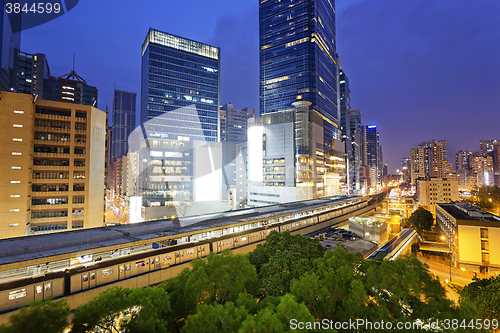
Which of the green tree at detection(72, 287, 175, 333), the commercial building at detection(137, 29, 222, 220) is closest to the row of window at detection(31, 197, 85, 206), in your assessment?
the commercial building at detection(137, 29, 222, 220)

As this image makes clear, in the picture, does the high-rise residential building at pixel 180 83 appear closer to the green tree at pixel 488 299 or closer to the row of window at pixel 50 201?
the row of window at pixel 50 201

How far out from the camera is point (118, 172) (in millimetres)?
134500

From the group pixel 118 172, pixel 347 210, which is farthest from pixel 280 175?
pixel 118 172

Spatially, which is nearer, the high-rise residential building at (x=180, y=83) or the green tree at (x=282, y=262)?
the green tree at (x=282, y=262)

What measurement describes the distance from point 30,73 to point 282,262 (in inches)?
4933

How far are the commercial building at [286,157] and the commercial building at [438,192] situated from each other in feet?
159

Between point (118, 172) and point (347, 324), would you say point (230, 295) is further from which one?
point (118, 172)

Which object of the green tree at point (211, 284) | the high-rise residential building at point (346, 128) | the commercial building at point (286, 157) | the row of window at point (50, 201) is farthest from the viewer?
the high-rise residential building at point (346, 128)

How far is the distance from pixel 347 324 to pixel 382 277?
383cm

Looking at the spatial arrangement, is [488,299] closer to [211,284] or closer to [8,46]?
[211,284]

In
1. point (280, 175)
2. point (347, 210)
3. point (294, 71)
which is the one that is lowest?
point (347, 210)

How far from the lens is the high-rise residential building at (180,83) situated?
89.1 metres

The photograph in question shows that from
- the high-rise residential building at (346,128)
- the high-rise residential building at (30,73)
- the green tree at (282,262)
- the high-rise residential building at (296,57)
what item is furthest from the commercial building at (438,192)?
the high-rise residential building at (30,73)

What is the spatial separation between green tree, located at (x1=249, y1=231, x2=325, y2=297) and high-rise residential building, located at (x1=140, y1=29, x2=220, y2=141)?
252 ft
